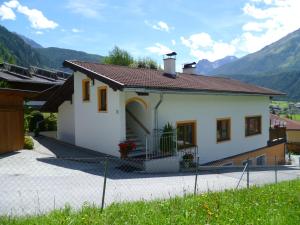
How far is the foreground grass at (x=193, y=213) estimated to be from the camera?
6133 millimetres

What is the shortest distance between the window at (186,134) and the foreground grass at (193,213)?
9.34 m

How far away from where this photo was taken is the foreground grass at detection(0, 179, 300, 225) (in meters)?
6.13

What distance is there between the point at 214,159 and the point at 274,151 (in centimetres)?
913

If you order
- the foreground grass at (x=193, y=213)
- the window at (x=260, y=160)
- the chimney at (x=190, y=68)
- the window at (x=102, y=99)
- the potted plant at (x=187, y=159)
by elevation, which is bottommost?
the window at (x=260, y=160)

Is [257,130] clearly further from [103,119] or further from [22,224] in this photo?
[22,224]

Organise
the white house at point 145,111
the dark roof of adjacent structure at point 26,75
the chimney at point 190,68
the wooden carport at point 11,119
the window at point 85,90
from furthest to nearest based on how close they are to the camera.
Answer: the dark roof of adjacent structure at point 26,75, the chimney at point 190,68, the window at point 85,90, the white house at point 145,111, the wooden carport at point 11,119

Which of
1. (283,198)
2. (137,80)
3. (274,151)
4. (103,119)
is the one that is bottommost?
(274,151)

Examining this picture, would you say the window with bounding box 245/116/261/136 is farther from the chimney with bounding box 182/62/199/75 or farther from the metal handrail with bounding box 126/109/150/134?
the metal handrail with bounding box 126/109/150/134

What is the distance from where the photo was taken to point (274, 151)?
88.1 ft

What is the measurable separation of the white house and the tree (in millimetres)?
30057

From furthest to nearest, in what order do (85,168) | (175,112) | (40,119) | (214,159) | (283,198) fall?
(40,119) < (214,159) < (175,112) < (85,168) < (283,198)

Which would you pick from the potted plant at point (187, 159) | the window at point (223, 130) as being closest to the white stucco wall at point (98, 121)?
the potted plant at point (187, 159)

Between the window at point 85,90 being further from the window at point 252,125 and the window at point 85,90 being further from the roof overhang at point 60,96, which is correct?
the window at point 252,125

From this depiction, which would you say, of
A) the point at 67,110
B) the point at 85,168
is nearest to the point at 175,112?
the point at 85,168
